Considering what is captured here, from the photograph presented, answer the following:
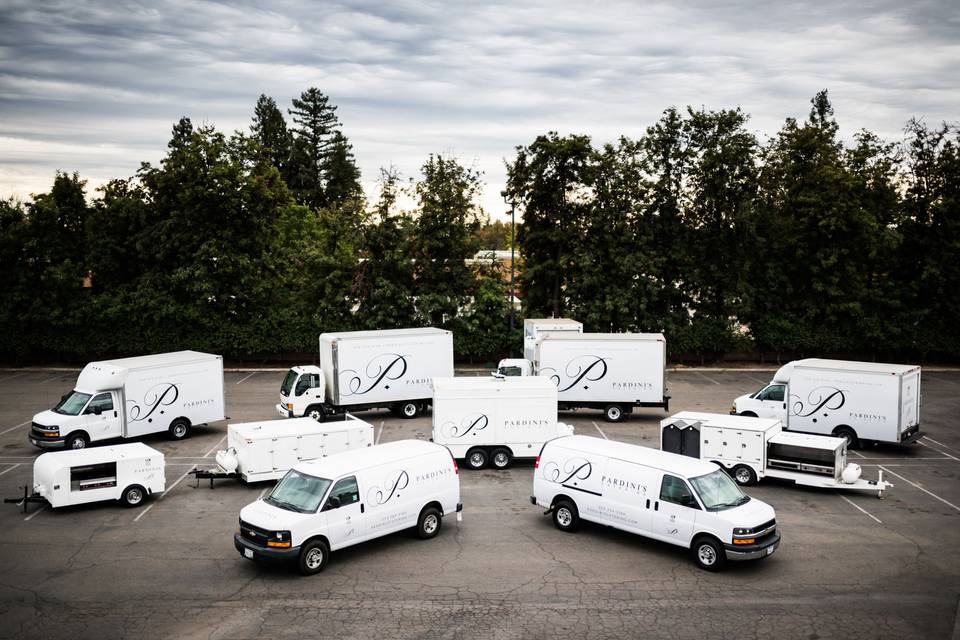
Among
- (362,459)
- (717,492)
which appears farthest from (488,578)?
(717,492)

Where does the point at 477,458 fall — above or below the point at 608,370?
below

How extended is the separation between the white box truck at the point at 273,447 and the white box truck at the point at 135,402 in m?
5.34

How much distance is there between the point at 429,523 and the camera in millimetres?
16375

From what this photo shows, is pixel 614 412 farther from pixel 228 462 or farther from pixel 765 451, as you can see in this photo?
pixel 228 462

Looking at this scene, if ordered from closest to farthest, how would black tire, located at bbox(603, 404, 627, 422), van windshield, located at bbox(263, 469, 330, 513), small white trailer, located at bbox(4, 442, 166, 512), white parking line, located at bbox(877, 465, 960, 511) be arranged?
1. van windshield, located at bbox(263, 469, 330, 513)
2. small white trailer, located at bbox(4, 442, 166, 512)
3. white parking line, located at bbox(877, 465, 960, 511)
4. black tire, located at bbox(603, 404, 627, 422)

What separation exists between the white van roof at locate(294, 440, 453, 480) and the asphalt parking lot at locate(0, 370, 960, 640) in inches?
71.3

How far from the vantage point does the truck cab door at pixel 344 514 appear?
1459 cm

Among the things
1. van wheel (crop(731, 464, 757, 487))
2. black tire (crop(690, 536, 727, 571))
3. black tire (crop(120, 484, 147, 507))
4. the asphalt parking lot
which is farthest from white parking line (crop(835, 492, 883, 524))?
black tire (crop(120, 484, 147, 507))

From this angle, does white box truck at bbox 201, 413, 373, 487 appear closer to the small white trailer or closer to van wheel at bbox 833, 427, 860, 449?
the small white trailer

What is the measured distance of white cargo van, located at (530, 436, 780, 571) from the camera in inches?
569

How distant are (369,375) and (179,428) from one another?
6.80m

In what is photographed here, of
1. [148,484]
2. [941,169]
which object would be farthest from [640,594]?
[941,169]

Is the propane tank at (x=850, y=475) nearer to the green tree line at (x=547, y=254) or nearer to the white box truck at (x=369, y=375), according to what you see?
the white box truck at (x=369, y=375)

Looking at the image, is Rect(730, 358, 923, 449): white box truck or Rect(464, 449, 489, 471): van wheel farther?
Rect(730, 358, 923, 449): white box truck
